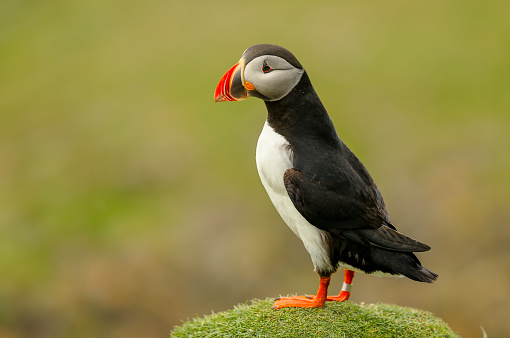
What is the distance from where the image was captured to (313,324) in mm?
3662

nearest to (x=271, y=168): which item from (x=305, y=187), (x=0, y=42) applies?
(x=305, y=187)

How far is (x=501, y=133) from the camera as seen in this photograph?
827 centimetres

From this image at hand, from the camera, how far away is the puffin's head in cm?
338

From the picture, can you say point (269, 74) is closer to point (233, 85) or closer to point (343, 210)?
point (233, 85)

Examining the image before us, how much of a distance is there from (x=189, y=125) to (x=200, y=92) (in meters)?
0.67

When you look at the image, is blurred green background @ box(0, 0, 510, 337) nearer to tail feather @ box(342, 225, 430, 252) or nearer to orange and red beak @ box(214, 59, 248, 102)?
tail feather @ box(342, 225, 430, 252)

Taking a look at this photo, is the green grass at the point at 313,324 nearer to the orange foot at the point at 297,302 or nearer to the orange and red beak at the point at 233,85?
the orange foot at the point at 297,302

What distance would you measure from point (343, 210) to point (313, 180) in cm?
24

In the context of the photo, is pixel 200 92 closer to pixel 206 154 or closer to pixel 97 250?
pixel 206 154

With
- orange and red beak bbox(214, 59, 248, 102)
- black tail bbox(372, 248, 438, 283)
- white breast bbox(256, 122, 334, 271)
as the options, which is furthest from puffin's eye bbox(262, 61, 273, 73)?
black tail bbox(372, 248, 438, 283)

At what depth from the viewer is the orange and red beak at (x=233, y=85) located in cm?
341

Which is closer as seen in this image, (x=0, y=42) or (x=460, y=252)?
(x=460, y=252)

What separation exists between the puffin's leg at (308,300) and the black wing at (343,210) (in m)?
0.41

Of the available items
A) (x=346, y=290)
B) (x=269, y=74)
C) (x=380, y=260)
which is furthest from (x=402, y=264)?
(x=269, y=74)
